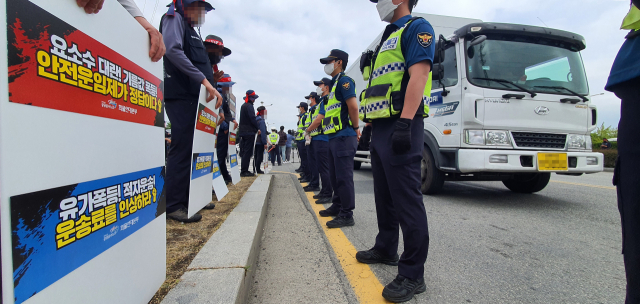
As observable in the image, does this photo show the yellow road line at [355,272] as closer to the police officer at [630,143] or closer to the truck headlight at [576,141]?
the police officer at [630,143]

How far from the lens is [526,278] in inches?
76.7

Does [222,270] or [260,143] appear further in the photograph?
[260,143]

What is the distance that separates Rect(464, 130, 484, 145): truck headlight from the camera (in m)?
3.83

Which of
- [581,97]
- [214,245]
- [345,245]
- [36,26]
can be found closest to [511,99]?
[581,97]

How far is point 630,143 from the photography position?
3.26ft

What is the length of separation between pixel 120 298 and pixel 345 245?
175 centimetres

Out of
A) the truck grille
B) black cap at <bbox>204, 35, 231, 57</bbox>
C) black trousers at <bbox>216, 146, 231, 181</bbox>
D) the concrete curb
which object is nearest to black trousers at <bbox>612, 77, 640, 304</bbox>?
the concrete curb

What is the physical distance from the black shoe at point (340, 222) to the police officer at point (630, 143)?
2277 mm

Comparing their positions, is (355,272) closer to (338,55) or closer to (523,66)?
(338,55)

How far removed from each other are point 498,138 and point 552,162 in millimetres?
718

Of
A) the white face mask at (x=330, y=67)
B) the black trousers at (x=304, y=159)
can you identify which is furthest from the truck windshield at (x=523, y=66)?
the black trousers at (x=304, y=159)

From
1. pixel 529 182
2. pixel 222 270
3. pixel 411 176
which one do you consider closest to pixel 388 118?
pixel 411 176

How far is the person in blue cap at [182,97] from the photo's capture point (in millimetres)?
2600

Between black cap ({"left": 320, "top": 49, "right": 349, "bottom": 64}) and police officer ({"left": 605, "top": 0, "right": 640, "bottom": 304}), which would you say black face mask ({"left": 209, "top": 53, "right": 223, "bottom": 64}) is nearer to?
black cap ({"left": 320, "top": 49, "right": 349, "bottom": 64})
